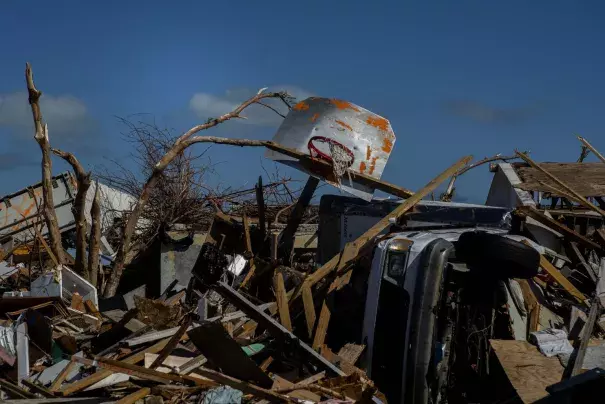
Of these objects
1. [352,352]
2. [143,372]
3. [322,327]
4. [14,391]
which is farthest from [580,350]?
[14,391]

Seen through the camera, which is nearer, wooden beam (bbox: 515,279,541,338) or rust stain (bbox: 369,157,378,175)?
wooden beam (bbox: 515,279,541,338)

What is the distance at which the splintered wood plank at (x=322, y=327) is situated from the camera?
714cm

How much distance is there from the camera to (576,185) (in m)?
10.0

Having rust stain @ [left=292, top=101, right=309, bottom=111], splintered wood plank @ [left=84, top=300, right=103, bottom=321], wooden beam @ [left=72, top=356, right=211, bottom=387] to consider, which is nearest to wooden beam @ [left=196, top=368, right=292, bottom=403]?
wooden beam @ [left=72, top=356, right=211, bottom=387]

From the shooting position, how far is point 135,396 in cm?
598

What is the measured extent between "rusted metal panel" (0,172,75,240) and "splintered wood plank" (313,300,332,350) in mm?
8740

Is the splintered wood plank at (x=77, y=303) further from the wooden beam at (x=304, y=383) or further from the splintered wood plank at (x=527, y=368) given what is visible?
the splintered wood plank at (x=527, y=368)

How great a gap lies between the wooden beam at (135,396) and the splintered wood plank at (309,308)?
1.92m

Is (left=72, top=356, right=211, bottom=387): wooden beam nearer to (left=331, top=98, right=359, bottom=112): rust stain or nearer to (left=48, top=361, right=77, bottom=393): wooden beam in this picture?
(left=48, top=361, right=77, bottom=393): wooden beam

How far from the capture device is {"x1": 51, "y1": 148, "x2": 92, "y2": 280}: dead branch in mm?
10648

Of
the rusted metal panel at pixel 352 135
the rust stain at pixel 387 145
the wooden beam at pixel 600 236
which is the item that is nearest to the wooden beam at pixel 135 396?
the rusted metal panel at pixel 352 135

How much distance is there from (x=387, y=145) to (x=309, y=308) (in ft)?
10.6

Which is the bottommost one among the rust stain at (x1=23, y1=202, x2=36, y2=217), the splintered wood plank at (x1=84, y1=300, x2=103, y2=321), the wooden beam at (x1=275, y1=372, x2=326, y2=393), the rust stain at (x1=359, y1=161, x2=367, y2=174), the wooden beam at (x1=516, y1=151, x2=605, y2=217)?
the wooden beam at (x1=275, y1=372, x2=326, y2=393)

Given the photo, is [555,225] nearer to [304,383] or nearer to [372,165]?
[372,165]
